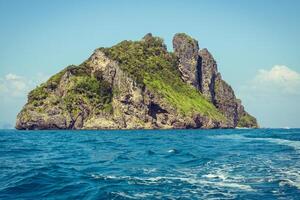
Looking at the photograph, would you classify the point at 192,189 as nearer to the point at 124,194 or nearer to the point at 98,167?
the point at 124,194

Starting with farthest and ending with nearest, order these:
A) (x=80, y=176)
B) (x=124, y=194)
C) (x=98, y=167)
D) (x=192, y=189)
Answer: (x=98, y=167) → (x=80, y=176) → (x=192, y=189) → (x=124, y=194)

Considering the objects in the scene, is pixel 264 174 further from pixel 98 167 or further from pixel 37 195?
pixel 37 195

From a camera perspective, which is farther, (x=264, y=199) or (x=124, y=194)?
(x=124, y=194)

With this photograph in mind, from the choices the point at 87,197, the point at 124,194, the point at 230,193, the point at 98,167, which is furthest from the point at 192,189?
the point at 98,167

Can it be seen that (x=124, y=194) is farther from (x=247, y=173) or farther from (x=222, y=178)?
(x=247, y=173)

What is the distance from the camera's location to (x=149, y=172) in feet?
105

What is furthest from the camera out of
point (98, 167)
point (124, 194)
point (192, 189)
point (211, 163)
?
point (211, 163)

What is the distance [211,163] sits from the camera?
3953cm

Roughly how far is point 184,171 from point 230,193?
10.3 metres

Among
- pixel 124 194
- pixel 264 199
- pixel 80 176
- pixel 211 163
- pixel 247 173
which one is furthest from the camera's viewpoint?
pixel 211 163

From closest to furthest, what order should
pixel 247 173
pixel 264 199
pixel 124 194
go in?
1. pixel 264 199
2. pixel 124 194
3. pixel 247 173

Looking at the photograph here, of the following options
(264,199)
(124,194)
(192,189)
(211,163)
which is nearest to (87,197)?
(124,194)

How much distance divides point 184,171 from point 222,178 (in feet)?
15.1

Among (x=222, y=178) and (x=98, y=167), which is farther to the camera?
(x=98, y=167)
